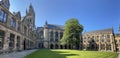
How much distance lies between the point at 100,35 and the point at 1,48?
61761mm

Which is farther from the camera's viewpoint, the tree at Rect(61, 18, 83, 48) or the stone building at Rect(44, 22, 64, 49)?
the stone building at Rect(44, 22, 64, 49)

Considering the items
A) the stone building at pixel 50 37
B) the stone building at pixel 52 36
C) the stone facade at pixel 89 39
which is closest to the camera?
the stone facade at pixel 89 39

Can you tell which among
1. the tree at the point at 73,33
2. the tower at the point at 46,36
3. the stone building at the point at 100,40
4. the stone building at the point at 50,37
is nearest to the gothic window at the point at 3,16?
the tree at the point at 73,33

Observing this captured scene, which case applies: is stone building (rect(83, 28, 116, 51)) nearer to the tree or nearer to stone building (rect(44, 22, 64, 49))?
stone building (rect(44, 22, 64, 49))

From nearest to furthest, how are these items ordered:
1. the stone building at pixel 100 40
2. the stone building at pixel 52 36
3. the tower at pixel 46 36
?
the stone building at pixel 100 40
the tower at pixel 46 36
the stone building at pixel 52 36

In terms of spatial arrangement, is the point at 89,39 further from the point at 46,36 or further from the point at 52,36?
the point at 46,36

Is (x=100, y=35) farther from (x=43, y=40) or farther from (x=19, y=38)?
(x=19, y=38)

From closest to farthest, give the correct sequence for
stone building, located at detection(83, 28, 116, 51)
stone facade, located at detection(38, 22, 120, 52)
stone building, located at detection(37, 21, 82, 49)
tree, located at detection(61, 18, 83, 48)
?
tree, located at detection(61, 18, 83, 48)
stone building, located at detection(83, 28, 116, 51)
stone facade, located at detection(38, 22, 120, 52)
stone building, located at detection(37, 21, 82, 49)

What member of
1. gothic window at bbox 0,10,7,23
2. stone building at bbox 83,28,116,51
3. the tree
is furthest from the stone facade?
gothic window at bbox 0,10,7,23

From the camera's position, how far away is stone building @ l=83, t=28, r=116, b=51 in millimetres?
68225

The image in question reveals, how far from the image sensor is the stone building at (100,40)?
224 ft

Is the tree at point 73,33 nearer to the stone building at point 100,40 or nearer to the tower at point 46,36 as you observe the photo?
the tower at point 46,36

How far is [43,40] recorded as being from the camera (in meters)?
74.9

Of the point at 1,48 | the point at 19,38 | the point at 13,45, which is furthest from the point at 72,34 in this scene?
the point at 1,48
